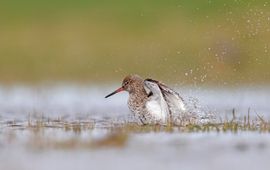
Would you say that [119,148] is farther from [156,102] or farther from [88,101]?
[88,101]

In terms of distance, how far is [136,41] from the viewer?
24172 mm

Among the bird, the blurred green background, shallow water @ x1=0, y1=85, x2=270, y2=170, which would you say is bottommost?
shallow water @ x1=0, y1=85, x2=270, y2=170

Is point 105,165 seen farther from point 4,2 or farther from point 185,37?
point 4,2

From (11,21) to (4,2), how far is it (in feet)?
6.11

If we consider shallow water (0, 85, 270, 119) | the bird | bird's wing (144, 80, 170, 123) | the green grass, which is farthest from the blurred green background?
the green grass

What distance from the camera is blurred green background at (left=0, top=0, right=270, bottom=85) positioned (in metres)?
21.5

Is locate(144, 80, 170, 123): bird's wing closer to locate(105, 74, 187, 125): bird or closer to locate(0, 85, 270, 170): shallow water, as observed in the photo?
locate(105, 74, 187, 125): bird

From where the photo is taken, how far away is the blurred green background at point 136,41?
70.6 ft

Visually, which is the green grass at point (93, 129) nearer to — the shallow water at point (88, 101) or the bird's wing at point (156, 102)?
the bird's wing at point (156, 102)

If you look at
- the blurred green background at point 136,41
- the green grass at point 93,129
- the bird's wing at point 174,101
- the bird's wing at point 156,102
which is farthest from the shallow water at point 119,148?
Result: the blurred green background at point 136,41

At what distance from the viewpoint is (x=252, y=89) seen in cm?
1928

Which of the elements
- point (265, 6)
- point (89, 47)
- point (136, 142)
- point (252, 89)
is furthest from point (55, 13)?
point (136, 142)

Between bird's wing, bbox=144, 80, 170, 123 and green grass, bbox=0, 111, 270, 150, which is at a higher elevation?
bird's wing, bbox=144, 80, 170, 123

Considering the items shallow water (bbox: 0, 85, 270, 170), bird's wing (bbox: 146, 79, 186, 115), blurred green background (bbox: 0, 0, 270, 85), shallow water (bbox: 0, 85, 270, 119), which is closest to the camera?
shallow water (bbox: 0, 85, 270, 170)
